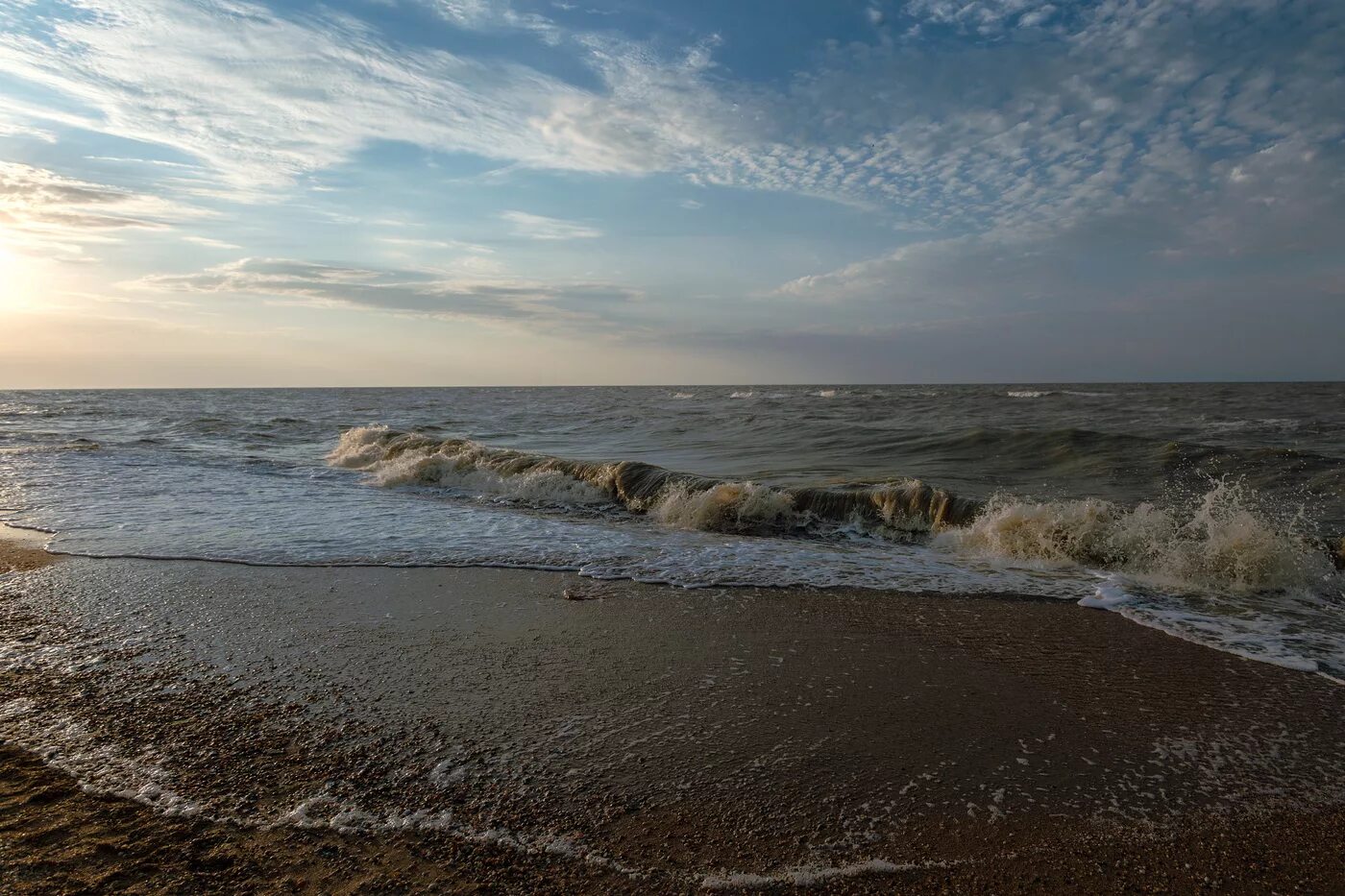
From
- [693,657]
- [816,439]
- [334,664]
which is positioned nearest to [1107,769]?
[693,657]

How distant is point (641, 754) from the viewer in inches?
121

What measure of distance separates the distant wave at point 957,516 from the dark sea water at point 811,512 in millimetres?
25

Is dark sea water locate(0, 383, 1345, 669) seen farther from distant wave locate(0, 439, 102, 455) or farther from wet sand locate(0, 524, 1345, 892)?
wet sand locate(0, 524, 1345, 892)

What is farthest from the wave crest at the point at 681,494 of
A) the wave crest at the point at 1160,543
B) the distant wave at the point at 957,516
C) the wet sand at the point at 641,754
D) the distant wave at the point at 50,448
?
the distant wave at the point at 50,448

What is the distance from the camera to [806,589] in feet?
19.1

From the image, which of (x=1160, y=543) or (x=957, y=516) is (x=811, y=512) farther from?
(x=1160, y=543)

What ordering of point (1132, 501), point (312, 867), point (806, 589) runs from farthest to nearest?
point (1132, 501), point (806, 589), point (312, 867)

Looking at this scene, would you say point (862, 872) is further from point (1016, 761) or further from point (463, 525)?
point (463, 525)

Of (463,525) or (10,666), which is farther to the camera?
(463,525)

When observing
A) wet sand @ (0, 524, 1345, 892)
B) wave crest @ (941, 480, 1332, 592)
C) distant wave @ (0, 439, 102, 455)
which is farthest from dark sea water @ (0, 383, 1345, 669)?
wet sand @ (0, 524, 1345, 892)

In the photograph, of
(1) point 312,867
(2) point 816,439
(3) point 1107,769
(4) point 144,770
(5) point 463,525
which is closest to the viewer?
(1) point 312,867

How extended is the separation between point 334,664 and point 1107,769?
12.2ft

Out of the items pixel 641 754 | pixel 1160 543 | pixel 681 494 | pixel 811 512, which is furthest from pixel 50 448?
pixel 1160 543

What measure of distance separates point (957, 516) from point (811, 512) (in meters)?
1.76
